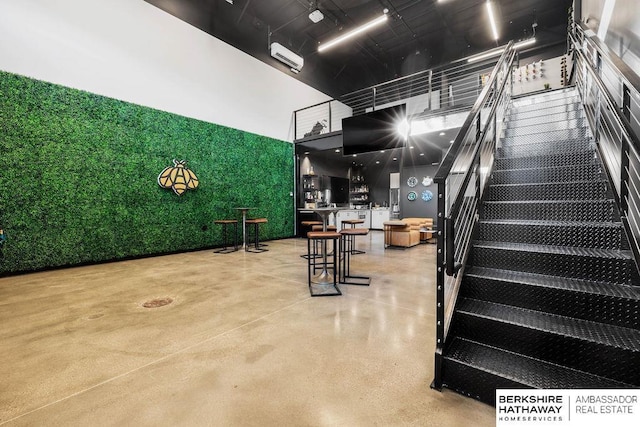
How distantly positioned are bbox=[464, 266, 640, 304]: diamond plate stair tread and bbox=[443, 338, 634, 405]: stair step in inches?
17.5

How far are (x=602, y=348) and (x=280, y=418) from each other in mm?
1622

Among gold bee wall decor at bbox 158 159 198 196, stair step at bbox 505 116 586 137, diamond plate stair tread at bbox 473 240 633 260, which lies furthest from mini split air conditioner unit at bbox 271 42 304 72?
diamond plate stair tread at bbox 473 240 633 260

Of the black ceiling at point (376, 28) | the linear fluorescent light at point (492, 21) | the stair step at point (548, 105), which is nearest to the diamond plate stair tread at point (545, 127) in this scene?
the stair step at point (548, 105)

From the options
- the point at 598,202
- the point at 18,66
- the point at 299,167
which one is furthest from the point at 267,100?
the point at 598,202

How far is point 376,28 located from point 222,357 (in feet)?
30.7

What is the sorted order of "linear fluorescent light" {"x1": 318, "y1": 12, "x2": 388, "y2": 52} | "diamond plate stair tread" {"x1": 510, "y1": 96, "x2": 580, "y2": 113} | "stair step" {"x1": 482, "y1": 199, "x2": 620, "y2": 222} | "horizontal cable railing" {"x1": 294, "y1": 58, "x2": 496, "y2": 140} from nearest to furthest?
"stair step" {"x1": 482, "y1": 199, "x2": 620, "y2": 222} → "diamond plate stair tread" {"x1": 510, "y1": 96, "x2": 580, "y2": 113} → "linear fluorescent light" {"x1": 318, "y1": 12, "x2": 388, "y2": 52} → "horizontal cable railing" {"x1": 294, "y1": 58, "x2": 496, "y2": 140}

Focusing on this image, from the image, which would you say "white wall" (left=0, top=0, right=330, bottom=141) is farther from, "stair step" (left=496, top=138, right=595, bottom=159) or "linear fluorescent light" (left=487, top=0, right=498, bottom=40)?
"stair step" (left=496, top=138, right=595, bottom=159)

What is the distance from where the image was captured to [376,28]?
8.08 meters

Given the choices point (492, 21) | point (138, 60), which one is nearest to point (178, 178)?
point (138, 60)

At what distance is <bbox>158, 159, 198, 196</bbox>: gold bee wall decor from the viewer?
20.0ft

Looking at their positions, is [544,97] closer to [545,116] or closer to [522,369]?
[545,116]

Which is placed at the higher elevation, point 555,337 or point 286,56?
point 286,56

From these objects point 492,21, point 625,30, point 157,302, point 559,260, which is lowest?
point 157,302

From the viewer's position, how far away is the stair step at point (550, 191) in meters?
2.27
